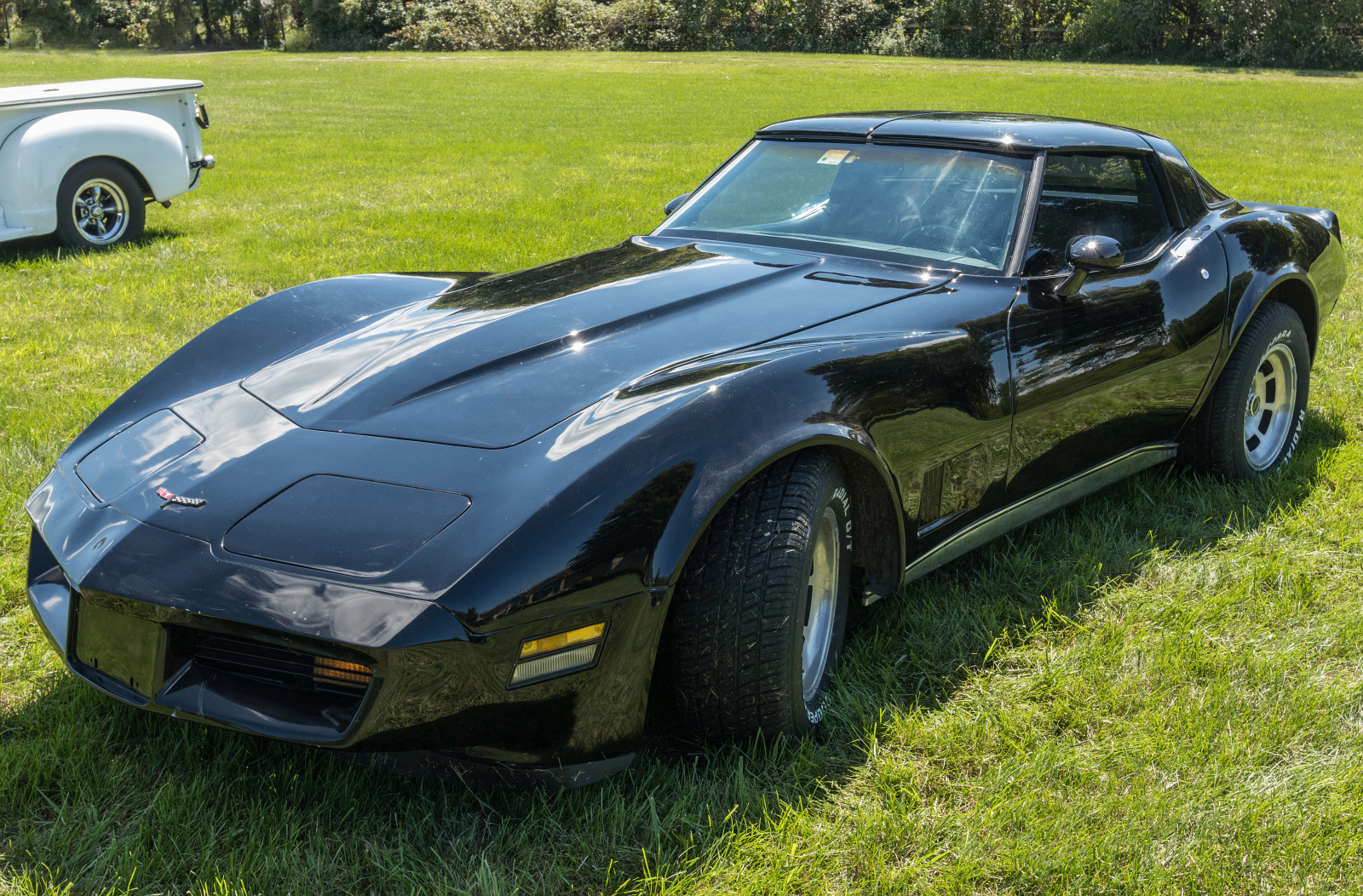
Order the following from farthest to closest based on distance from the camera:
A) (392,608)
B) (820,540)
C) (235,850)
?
(820,540)
(235,850)
(392,608)

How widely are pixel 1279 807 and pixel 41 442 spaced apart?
4036mm

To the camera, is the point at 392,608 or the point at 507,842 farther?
the point at 507,842


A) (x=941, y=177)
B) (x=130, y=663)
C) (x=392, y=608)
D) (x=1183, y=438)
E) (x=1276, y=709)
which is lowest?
(x=1276, y=709)

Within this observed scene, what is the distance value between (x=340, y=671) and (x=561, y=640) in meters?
0.38

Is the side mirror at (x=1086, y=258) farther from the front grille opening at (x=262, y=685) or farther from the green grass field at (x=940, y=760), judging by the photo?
the front grille opening at (x=262, y=685)

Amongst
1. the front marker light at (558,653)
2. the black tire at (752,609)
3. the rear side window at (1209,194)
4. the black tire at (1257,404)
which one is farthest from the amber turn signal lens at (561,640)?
the rear side window at (1209,194)

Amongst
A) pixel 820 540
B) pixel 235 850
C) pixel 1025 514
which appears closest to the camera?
pixel 235 850

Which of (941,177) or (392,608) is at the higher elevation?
(941,177)

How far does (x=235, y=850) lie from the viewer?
197 cm

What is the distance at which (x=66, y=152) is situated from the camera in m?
7.12

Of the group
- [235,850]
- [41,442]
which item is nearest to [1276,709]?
[235,850]

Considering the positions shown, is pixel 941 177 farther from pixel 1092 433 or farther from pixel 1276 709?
pixel 1276 709

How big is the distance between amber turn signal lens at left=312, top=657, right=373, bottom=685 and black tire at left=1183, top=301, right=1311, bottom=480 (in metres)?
3.03

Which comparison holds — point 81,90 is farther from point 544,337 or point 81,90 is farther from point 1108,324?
point 1108,324
